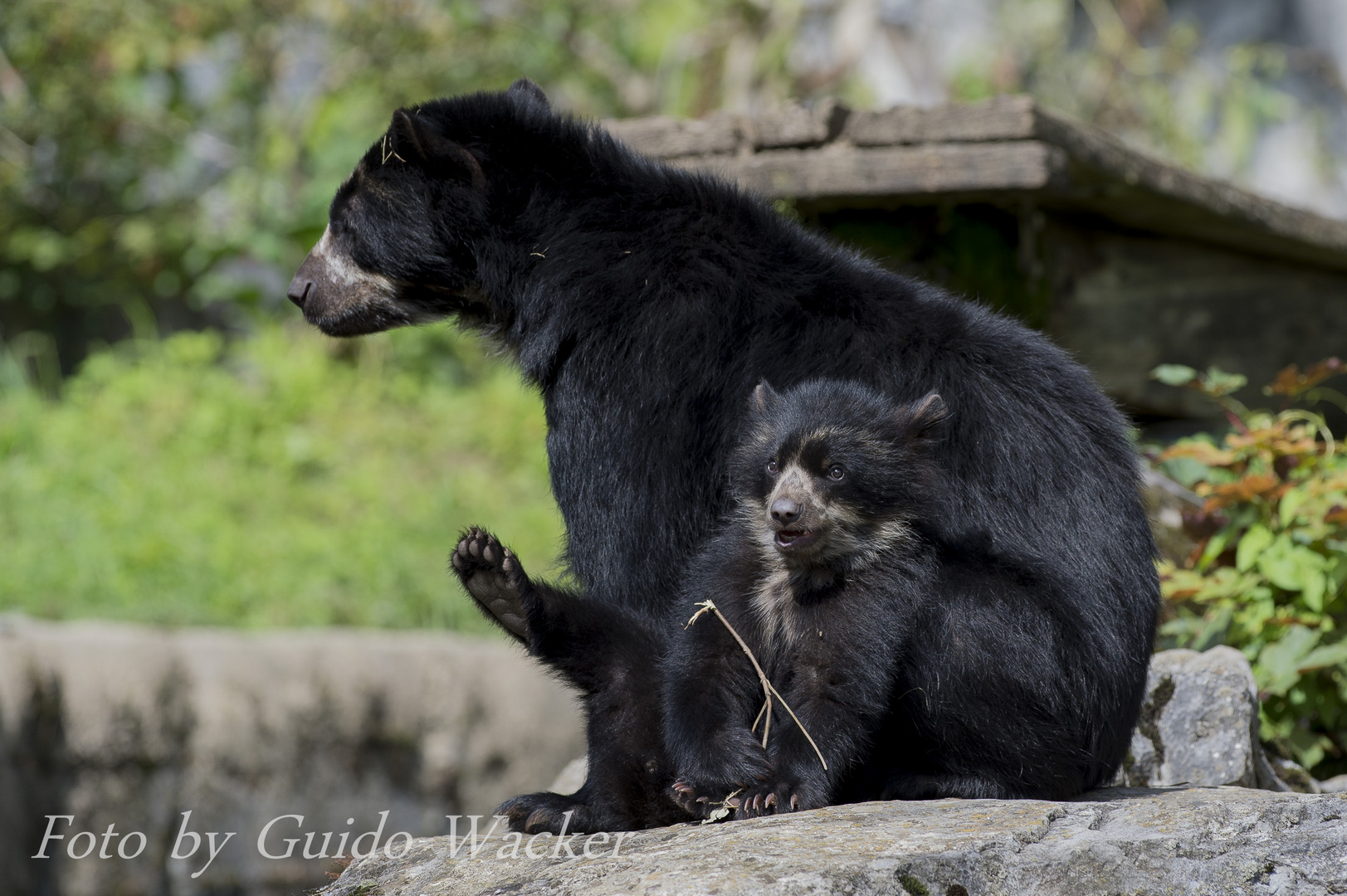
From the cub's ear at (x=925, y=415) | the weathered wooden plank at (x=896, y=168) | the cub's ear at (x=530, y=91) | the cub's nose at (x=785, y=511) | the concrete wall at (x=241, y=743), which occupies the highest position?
the cub's ear at (x=530, y=91)

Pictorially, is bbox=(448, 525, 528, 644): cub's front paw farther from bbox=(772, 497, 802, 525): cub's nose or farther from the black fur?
bbox=(772, 497, 802, 525): cub's nose

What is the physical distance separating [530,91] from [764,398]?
5.59ft

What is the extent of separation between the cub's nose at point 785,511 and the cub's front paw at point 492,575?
0.63 metres

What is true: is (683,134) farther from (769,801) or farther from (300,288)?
(769,801)

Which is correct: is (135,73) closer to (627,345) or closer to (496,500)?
(496,500)

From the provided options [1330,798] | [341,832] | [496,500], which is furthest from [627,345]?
[496,500]

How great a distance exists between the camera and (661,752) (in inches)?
128

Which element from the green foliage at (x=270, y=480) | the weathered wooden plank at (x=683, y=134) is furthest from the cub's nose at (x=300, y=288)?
the green foliage at (x=270, y=480)

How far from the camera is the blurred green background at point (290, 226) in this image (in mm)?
8734

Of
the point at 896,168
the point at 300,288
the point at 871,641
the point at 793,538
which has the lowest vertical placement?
the point at 871,641

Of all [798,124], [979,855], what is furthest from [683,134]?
[979,855]

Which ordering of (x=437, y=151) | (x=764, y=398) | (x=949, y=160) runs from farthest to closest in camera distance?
(x=949, y=160), (x=437, y=151), (x=764, y=398)

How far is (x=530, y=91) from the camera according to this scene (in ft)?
14.4

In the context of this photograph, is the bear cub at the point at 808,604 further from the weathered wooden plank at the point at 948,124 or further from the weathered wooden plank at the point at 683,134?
the weathered wooden plank at the point at 683,134
